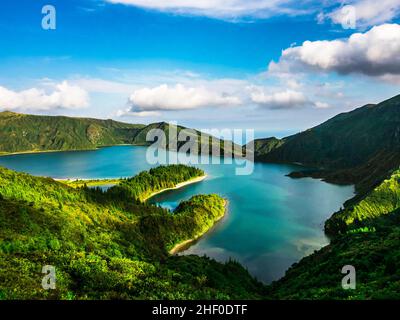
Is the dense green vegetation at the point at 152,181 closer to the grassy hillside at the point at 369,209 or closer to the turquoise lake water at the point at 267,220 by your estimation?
the turquoise lake water at the point at 267,220

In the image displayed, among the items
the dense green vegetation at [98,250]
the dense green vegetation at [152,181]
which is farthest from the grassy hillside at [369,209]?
the dense green vegetation at [152,181]

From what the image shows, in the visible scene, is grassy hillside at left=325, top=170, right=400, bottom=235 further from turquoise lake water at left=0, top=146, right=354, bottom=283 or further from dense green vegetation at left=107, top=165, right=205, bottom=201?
dense green vegetation at left=107, top=165, right=205, bottom=201

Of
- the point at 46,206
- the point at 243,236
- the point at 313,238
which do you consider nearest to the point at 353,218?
the point at 313,238

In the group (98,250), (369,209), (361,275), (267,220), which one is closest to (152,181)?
(267,220)
